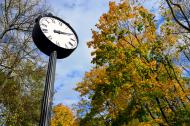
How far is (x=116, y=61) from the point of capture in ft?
61.0

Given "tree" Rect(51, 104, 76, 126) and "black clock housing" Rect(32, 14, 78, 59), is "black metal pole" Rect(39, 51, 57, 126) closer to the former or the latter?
"black clock housing" Rect(32, 14, 78, 59)

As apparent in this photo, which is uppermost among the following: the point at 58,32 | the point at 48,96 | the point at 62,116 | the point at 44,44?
the point at 62,116

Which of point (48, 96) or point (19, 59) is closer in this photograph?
point (48, 96)

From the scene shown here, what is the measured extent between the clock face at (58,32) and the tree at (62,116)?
38.6 meters

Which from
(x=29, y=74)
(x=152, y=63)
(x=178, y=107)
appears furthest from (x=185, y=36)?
(x=29, y=74)

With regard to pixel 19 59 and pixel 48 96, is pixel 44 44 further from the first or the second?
pixel 19 59

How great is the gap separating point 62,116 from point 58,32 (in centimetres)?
4128

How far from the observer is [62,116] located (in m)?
46.7

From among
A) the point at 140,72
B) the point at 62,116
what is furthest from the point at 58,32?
the point at 62,116

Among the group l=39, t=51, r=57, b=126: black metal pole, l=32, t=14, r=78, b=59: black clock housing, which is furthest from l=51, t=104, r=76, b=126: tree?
l=39, t=51, r=57, b=126: black metal pole

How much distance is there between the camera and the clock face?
238 inches

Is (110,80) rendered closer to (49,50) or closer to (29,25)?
(29,25)

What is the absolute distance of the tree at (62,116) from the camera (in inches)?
1780

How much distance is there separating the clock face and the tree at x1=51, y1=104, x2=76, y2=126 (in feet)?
127
